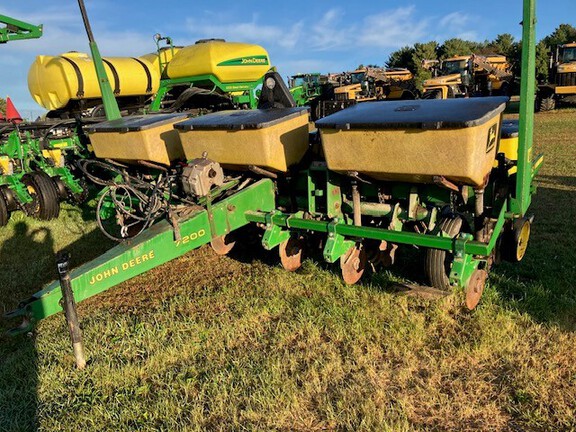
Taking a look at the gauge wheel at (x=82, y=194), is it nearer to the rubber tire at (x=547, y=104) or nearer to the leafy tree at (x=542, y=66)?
the rubber tire at (x=547, y=104)

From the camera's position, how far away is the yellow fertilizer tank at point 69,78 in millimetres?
7520

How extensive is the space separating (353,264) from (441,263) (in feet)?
2.03

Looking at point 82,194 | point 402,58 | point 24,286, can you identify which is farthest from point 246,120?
point 402,58

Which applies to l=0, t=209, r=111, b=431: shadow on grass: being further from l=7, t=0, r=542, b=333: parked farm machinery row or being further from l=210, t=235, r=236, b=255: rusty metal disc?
l=210, t=235, r=236, b=255: rusty metal disc

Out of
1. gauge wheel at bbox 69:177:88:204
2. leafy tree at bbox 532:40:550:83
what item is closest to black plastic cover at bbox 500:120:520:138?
gauge wheel at bbox 69:177:88:204

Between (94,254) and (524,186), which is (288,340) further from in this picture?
(94,254)

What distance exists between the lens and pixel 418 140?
2604 mm

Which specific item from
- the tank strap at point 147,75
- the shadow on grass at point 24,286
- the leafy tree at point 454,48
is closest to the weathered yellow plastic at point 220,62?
the tank strap at point 147,75

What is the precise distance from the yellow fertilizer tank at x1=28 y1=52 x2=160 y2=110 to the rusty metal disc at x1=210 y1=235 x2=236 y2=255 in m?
4.75

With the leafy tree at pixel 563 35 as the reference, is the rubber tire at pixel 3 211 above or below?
below

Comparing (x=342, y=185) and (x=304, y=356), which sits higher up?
(x=342, y=185)

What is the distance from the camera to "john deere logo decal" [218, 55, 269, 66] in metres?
8.18

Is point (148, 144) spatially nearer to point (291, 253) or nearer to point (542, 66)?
point (291, 253)

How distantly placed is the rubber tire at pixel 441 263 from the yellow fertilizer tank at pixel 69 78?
645 centimetres
